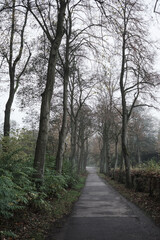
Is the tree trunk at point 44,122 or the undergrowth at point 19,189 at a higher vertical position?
the tree trunk at point 44,122

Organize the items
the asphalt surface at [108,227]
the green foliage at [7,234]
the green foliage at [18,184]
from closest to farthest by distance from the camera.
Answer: the green foliage at [7,234]
the green foliage at [18,184]
the asphalt surface at [108,227]

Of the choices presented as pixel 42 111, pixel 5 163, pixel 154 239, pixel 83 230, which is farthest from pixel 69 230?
pixel 42 111

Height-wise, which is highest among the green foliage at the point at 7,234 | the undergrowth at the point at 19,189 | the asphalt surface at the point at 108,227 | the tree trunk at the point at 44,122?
the tree trunk at the point at 44,122

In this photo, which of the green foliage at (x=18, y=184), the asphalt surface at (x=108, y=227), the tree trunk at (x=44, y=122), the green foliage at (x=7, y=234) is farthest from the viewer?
the tree trunk at (x=44, y=122)

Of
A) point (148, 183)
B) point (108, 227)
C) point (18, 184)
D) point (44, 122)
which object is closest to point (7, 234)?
point (18, 184)

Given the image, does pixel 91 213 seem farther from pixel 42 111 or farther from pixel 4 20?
pixel 4 20

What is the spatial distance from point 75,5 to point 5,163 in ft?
28.1

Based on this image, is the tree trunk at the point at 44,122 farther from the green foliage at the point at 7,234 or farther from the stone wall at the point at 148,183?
the stone wall at the point at 148,183

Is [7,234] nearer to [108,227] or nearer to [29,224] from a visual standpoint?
[29,224]

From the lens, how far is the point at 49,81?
8.96m

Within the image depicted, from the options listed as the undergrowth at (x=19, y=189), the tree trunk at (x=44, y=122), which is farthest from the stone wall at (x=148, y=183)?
the tree trunk at (x=44, y=122)

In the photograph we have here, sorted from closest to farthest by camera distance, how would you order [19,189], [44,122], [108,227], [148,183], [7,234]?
1. [7,234]
2. [108,227]
3. [19,189]
4. [44,122]
5. [148,183]

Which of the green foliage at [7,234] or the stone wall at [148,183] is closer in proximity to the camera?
the green foliage at [7,234]

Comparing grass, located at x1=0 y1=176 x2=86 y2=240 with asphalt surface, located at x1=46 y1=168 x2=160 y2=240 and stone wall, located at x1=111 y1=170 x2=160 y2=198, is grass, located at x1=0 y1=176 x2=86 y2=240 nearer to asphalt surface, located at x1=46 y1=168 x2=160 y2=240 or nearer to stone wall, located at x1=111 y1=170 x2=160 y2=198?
asphalt surface, located at x1=46 y1=168 x2=160 y2=240
